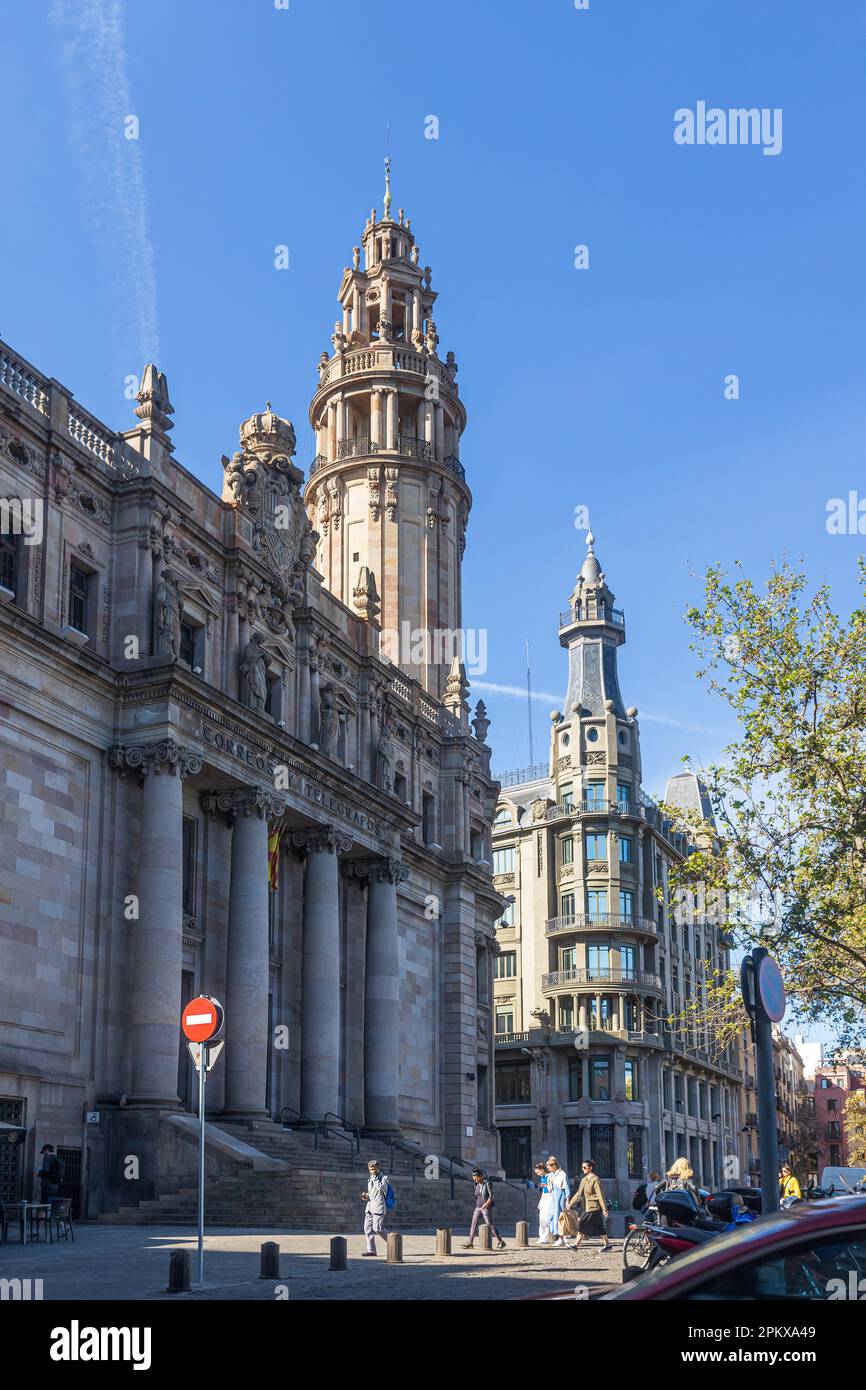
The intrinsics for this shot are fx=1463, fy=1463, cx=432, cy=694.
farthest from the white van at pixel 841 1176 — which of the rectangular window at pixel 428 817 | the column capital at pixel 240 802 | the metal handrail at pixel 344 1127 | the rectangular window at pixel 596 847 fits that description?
the rectangular window at pixel 596 847

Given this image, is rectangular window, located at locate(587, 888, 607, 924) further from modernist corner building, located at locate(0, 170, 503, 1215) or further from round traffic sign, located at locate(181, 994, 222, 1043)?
round traffic sign, located at locate(181, 994, 222, 1043)

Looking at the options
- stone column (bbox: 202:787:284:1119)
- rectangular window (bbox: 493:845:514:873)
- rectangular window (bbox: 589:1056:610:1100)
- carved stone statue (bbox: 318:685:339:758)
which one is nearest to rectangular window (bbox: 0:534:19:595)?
stone column (bbox: 202:787:284:1119)

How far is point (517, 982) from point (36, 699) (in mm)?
57322

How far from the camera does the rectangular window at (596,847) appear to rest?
278 feet

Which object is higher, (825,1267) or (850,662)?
(850,662)

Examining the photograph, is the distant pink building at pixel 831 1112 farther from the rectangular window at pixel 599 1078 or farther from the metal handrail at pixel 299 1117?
the metal handrail at pixel 299 1117

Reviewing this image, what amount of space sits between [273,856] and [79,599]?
32.4 feet

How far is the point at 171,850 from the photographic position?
113 ft

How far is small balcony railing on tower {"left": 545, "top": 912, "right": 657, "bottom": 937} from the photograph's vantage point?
8250 cm

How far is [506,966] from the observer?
3428 inches

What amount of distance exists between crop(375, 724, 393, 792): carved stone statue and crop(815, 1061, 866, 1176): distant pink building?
13472cm

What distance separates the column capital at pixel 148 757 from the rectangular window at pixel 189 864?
3.75m
